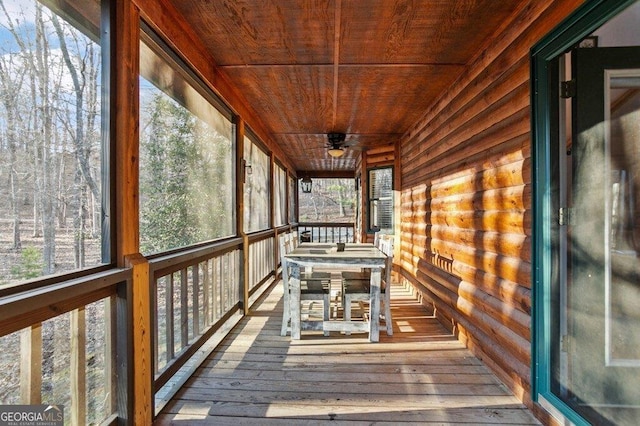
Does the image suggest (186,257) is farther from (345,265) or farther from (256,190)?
(256,190)

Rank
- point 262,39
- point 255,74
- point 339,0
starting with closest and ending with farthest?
point 339,0, point 262,39, point 255,74

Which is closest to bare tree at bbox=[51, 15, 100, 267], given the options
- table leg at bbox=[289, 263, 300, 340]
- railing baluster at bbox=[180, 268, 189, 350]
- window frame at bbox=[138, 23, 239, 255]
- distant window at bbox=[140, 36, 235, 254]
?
window frame at bbox=[138, 23, 239, 255]

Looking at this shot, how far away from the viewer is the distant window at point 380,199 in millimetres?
6289

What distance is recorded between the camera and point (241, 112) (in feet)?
12.4

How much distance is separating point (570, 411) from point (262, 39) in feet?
9.82

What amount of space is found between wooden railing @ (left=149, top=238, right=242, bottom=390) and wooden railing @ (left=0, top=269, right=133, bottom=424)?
0.93 feet

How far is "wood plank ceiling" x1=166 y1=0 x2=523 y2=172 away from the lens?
2113 millimetres

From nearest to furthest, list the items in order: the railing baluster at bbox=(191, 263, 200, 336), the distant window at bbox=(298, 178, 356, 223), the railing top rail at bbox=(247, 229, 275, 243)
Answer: the railing baluster at bbox=(191, 263, 200, 336), the railing top rail at bbox=(247, 229, 275, 243), the distant window at bbox=(298, 178, 356, 223)

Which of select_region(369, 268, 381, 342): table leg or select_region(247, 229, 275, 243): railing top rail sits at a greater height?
select_region(247, 229, 275, 243): railing top rail

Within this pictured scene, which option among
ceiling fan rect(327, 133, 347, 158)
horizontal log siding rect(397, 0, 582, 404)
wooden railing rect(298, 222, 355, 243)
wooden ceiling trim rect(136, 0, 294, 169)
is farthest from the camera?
wooden railing rect(298, 222, 355, 243)

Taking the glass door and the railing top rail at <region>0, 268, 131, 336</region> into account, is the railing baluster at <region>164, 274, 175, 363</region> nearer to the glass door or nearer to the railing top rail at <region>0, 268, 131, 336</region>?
the railing top rail at <region>0, 268, 131, 336</region>

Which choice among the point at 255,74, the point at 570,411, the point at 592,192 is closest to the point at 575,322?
the point at 570,411

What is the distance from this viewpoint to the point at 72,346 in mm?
1446

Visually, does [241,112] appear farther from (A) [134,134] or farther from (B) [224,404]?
(B) [224,404]
